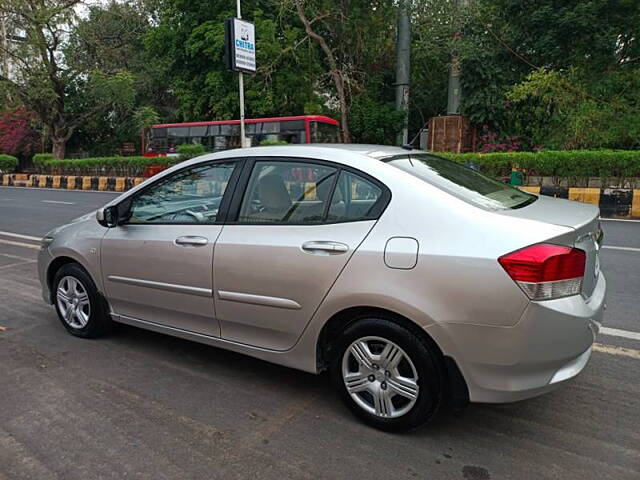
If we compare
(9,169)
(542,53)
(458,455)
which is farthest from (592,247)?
(9,169)

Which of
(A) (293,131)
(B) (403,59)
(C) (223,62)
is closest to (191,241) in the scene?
(A) (293,131)

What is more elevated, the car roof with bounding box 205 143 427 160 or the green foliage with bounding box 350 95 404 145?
the green foliage with bounding box 350 95 404 145

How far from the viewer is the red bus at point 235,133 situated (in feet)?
70.4

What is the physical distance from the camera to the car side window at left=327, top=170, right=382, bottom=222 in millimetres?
2844

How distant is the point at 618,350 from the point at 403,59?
22.9 m

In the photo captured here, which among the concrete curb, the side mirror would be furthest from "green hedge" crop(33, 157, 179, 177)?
the side mirror

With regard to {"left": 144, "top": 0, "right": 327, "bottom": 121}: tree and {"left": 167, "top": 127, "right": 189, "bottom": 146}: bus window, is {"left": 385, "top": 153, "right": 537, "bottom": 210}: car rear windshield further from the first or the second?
{"left": 167, "top": 127, "right": 189, "bottom": 146}: bus window

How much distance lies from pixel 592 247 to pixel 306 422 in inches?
71.4

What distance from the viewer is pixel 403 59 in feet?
80.7

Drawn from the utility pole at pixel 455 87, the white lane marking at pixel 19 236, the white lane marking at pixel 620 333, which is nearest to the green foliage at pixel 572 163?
the utility pole at pixel 455 87

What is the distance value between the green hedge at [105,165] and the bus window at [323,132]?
18.2 ft

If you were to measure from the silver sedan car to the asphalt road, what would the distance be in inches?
9.8

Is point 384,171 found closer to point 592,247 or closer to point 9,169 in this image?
point 592,247

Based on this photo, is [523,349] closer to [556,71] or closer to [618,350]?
[618,350]
